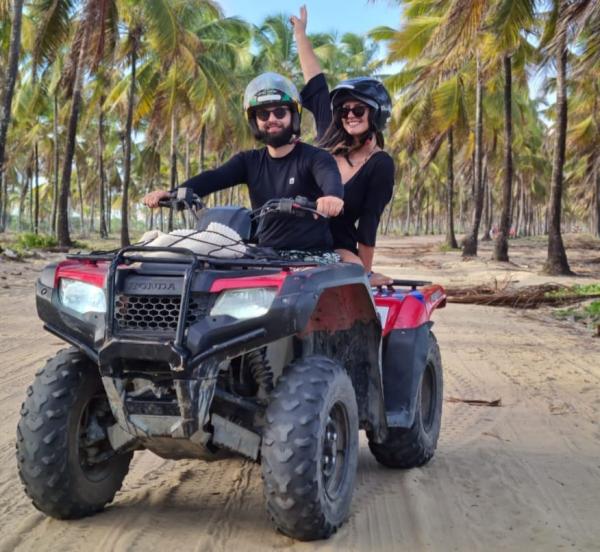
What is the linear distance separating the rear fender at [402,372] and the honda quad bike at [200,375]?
0.61m

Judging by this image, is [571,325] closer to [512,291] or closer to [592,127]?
[512,291]

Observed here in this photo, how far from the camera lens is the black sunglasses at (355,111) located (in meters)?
4.51

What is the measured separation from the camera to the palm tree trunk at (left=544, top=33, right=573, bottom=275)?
18.5 meters

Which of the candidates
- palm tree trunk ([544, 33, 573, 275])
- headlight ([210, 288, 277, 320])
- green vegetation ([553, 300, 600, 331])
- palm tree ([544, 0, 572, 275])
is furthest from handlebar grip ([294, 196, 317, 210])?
palm tree trunk ([544, 33, 573, 275])

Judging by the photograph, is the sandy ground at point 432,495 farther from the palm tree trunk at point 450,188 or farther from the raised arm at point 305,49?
the palm tree trunk at point 450,188

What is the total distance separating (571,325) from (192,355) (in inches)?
364

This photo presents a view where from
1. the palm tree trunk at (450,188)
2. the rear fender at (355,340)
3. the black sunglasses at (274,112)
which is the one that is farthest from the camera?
the palm tree trunk at (450,188)

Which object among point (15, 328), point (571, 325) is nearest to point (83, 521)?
point (15, 328)

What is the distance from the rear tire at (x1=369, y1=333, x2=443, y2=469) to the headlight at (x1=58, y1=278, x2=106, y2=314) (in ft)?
5.76

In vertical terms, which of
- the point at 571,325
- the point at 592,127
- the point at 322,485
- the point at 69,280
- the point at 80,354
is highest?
the point at 592,127

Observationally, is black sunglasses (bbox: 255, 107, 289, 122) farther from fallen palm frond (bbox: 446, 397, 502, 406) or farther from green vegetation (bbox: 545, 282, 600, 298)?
green vegetation (bbox: 545, 282, 600, 298)

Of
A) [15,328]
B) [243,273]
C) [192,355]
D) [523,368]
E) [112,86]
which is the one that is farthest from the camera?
[112,86]

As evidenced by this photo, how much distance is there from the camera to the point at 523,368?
7836mm

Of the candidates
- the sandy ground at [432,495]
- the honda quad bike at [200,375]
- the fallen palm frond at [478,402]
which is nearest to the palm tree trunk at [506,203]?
the sandy ground at [432,495]
